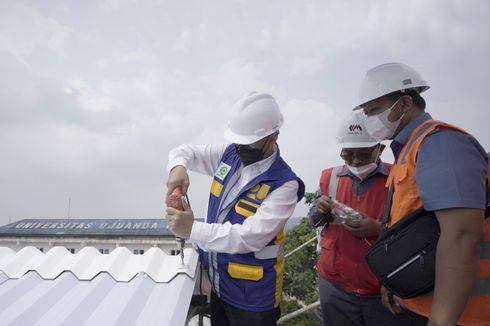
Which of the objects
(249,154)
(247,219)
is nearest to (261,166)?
(249,154)

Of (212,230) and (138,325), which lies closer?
(138,325)

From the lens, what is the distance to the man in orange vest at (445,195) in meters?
1.35

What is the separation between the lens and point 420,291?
5.23ft

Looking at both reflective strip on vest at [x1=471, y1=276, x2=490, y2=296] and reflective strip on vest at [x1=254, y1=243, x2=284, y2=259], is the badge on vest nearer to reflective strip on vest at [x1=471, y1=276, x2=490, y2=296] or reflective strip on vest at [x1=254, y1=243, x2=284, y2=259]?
reflective strip on vest at [x1=254, y1=243, x2=284, y2=259]

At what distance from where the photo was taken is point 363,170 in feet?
9.18

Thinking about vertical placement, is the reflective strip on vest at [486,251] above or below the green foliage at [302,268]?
above

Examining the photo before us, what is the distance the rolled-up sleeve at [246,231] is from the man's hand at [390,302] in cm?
102

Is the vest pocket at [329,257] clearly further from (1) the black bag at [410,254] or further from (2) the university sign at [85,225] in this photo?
(2) the university sign at [85,225]

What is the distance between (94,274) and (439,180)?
2265 mm

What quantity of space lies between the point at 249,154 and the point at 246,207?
15.6 inches

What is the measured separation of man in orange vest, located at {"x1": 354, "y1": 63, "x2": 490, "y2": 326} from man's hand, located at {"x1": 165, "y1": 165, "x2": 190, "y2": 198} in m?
1.45

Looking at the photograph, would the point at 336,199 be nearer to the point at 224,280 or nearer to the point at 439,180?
the point at 224,280

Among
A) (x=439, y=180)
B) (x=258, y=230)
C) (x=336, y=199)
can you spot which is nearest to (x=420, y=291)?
(x=439, y=180)

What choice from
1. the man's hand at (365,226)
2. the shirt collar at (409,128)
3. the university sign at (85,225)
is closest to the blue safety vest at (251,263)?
the man's hand at (365,226)
